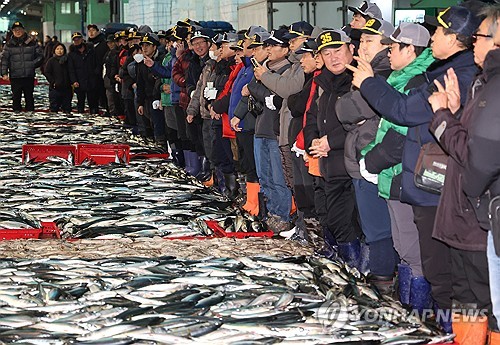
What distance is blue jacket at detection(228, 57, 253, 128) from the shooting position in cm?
1166

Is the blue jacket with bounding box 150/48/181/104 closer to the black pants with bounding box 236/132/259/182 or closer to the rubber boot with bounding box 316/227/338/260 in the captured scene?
the black pants with bounding box 236/132/259/182

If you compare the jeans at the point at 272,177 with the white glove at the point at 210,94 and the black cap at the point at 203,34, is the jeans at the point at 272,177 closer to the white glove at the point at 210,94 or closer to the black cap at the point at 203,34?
the white glove at the point at 210,94

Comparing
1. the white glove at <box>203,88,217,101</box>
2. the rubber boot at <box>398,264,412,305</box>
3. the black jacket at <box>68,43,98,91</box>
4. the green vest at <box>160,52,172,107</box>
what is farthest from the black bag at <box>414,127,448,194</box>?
the black jacket at <box>68,43,98,91</box>

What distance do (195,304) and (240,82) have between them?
18.6ft

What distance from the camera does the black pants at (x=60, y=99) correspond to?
25.6 m

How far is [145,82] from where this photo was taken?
60.1ft

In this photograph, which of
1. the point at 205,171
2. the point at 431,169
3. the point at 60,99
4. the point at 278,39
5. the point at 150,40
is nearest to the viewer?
the point at 431,169

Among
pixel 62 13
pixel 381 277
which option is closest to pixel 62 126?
pixel 381 277

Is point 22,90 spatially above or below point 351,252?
above

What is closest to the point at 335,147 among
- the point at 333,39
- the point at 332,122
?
the point at 332,122

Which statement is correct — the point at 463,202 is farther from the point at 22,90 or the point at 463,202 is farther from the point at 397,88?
the point at 22,90

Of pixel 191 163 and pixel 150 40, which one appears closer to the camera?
pixel 191 163

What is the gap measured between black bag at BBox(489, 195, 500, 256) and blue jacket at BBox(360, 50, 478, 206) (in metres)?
1.16

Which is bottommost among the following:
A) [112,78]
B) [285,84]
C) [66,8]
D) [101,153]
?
[101,153]
